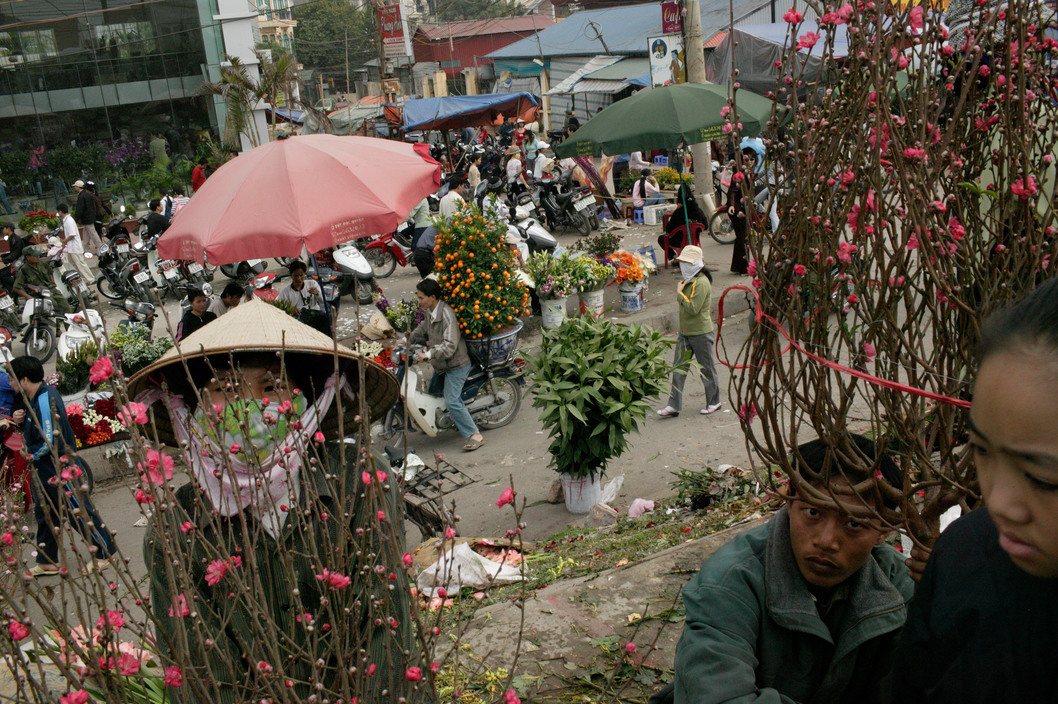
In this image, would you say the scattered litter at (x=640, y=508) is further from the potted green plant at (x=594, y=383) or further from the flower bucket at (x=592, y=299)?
the flower bucket at (x=592, y=299)

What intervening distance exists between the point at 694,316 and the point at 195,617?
618cm

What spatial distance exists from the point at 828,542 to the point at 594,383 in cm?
342

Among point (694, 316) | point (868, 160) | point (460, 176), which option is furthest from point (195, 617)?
point (460, 176)

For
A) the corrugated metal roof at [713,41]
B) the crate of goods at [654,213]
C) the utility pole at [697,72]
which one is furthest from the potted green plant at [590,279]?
the corrugated metal roof at [713,41]

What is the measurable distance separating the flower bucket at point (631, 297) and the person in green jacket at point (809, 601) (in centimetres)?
809

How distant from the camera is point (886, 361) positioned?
2.06 metres

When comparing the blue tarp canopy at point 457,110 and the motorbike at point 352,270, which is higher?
the blue tarp canopy at point 457,110

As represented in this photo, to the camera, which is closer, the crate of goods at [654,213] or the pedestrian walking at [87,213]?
the pedestrian walking at [87,213]

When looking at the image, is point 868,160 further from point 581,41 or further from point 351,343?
point 581,41

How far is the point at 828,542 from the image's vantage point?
6.09ft

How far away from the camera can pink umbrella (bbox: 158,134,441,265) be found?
634cm

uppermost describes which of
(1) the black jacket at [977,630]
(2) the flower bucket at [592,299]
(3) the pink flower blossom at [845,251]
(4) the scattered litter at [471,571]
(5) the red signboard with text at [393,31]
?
(5) the red signboard with text at [393,31]

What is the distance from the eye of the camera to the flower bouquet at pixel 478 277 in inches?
277

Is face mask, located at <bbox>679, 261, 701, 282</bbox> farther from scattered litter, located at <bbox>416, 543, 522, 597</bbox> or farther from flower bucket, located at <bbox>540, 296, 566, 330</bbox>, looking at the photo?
scattered litter, located at <bbox>416, 543, 522, 597</bbox>
